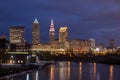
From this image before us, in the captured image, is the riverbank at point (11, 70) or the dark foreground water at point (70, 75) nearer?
the riverbank at point (11, 70)

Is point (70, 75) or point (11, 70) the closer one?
point (11, 70)

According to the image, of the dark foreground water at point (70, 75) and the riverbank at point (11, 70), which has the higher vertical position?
the riverbank at point (11, 70)

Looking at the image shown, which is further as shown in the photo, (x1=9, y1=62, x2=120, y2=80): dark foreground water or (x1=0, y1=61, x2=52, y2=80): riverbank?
(x1=9, y1=62, x2=120, y2=80): dark foreground water

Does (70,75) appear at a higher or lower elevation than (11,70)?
lower

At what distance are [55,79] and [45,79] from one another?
188cm

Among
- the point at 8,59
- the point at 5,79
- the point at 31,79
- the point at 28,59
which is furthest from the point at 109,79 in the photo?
the point at 28,59

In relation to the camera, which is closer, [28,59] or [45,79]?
[45,79]

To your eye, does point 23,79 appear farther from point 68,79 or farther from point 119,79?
point 119,79

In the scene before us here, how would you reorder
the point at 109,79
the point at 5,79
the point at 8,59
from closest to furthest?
the point at 5,79 → the point at 109,79 → the point at 8,59

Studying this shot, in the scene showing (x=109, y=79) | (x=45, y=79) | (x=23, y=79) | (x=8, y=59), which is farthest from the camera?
(x=8, y=59)

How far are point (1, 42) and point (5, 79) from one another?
333 ft

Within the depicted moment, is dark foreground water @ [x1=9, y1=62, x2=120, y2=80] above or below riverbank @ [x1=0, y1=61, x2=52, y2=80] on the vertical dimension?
below

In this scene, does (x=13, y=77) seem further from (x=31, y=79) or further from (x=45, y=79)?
(x=45, y=79)

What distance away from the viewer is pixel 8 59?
123 meters
